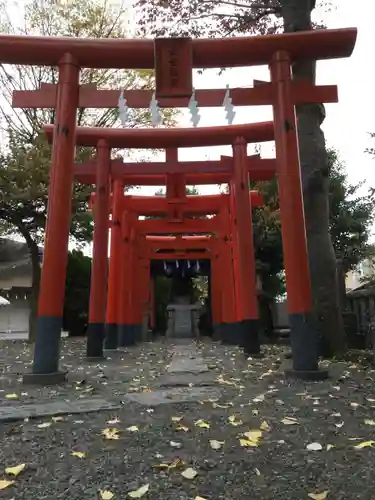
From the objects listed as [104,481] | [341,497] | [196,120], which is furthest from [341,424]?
[196,120]

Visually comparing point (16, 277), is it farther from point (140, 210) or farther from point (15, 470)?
point (15, 470)

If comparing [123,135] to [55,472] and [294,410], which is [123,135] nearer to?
[294,410]

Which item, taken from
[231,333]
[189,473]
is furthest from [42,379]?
[231,333]

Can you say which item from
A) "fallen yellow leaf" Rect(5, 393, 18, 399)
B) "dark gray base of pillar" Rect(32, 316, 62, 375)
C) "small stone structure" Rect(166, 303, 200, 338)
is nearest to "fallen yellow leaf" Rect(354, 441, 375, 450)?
"fallen yellow leaf" Rect(5, 393, 18, 399)

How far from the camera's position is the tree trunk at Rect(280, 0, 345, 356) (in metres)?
7.39

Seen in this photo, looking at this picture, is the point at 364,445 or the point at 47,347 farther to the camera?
the point at 47,347

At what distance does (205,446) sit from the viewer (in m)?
2.96

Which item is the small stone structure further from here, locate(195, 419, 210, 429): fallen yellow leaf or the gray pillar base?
locate(195, 419, 210, 429): fallen yellow leaf

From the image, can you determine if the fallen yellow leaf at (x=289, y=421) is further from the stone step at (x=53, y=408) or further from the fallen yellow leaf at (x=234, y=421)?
the stone step at (x=53, y=408)

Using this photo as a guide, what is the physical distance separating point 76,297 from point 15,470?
57.7 feet

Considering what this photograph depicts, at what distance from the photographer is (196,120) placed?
21.3ft

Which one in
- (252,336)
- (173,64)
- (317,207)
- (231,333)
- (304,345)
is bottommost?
(304,345)

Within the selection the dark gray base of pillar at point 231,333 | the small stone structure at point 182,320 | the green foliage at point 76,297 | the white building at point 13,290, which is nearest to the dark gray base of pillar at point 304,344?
the dark gray base of pillar at point 231,333

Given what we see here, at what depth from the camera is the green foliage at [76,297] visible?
19641mm
